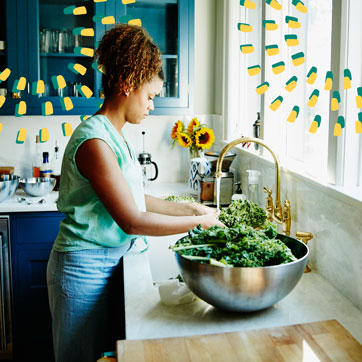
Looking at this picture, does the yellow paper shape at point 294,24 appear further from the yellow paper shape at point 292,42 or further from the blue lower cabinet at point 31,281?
the blue lower cabinet at point 31,281

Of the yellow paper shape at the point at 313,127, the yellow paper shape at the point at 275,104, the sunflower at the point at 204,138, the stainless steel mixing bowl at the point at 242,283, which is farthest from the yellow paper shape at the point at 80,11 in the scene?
the stainless steel mixing bowl at the point at 242,283

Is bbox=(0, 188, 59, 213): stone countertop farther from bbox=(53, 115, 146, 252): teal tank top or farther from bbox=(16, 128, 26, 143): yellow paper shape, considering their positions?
bbox=(53, 115, 146, 252): teal tank top

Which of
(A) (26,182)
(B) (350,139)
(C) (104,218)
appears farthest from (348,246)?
(A) (26,182)

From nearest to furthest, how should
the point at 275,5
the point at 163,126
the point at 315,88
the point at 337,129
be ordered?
the point at 337,129 → the point at 315,88 → the point at 275,5 → the point at 163,126

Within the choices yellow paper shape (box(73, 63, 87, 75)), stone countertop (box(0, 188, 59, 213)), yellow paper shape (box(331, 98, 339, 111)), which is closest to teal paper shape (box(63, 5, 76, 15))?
yellow paper shape (box(73, 63, 87, 75))

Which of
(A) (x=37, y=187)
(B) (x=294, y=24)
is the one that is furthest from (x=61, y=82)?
(B) (x=294, y=24)

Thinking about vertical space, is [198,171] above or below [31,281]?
above

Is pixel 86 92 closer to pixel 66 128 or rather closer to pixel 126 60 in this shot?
pixel 66 128

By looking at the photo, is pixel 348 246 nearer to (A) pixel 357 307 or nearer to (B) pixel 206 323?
(A) pixel 357 307

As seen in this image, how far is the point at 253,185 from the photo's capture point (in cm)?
242

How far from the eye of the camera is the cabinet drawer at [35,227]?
113 inches

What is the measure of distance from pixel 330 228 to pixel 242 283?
516 mm

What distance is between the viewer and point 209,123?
360 centimetres

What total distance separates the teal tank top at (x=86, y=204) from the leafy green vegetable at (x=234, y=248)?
1.13 ft
